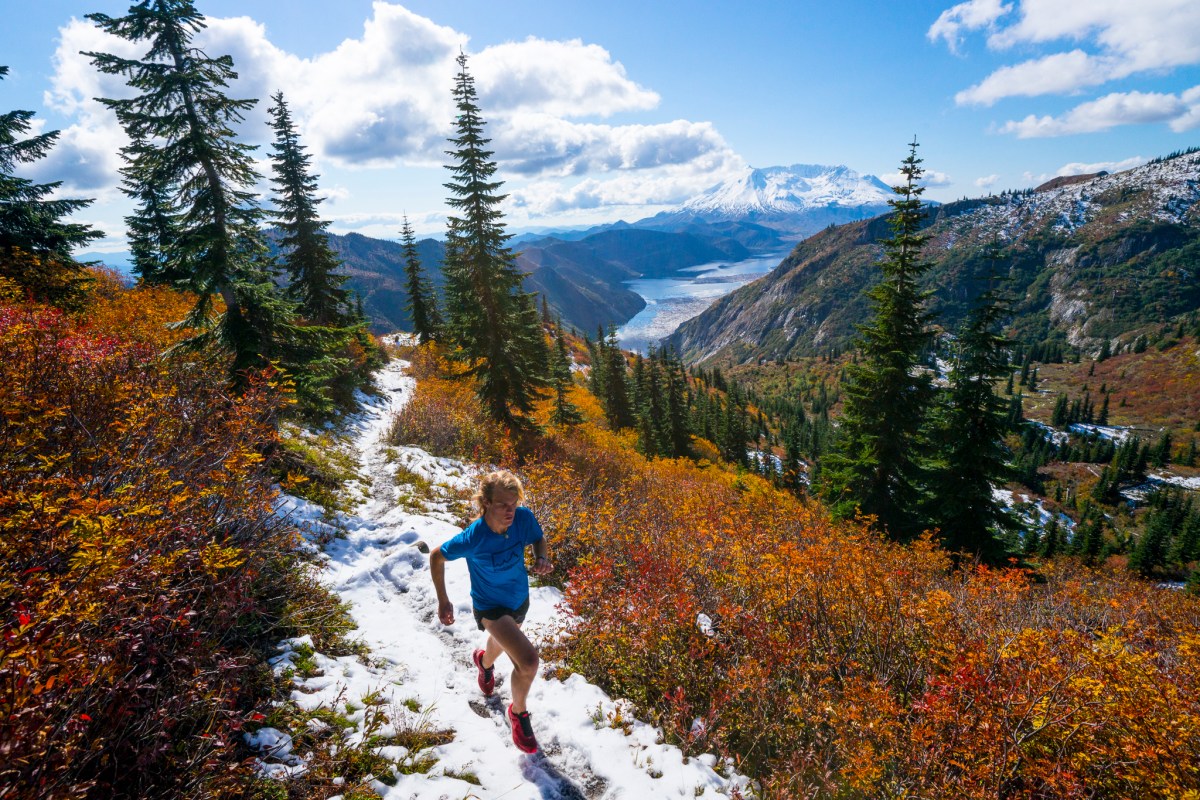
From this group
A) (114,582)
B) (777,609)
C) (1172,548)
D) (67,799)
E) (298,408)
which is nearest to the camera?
(67,799)

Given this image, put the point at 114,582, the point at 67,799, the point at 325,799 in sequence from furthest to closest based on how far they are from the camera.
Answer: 1. the point at 325,799
2. the point at 114,582
3. the point at 67,799

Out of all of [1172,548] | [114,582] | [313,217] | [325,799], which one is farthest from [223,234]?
[1172,548]

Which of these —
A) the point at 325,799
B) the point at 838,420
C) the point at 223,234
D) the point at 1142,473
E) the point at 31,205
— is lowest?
the point at 1142,473

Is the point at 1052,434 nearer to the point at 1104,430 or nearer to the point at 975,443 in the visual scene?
the point at 1104,430

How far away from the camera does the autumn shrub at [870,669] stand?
3.75 meters

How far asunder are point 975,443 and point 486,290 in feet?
62.8

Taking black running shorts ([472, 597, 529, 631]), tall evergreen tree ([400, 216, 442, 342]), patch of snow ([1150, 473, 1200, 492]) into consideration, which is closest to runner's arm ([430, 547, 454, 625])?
black running shorts ([472, 597, 529, 631])

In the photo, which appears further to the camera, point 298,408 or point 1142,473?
point 1142,473

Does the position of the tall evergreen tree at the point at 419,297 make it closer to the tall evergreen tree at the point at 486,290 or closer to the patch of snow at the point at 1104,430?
the tall evergreen tree at the point at 486,290

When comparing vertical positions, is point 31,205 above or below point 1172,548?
above

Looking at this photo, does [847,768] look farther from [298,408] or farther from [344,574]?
[298,408]

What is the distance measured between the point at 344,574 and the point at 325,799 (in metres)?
4.15

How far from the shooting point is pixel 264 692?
13.7 feet

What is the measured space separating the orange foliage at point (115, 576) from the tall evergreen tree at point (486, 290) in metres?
11.7
